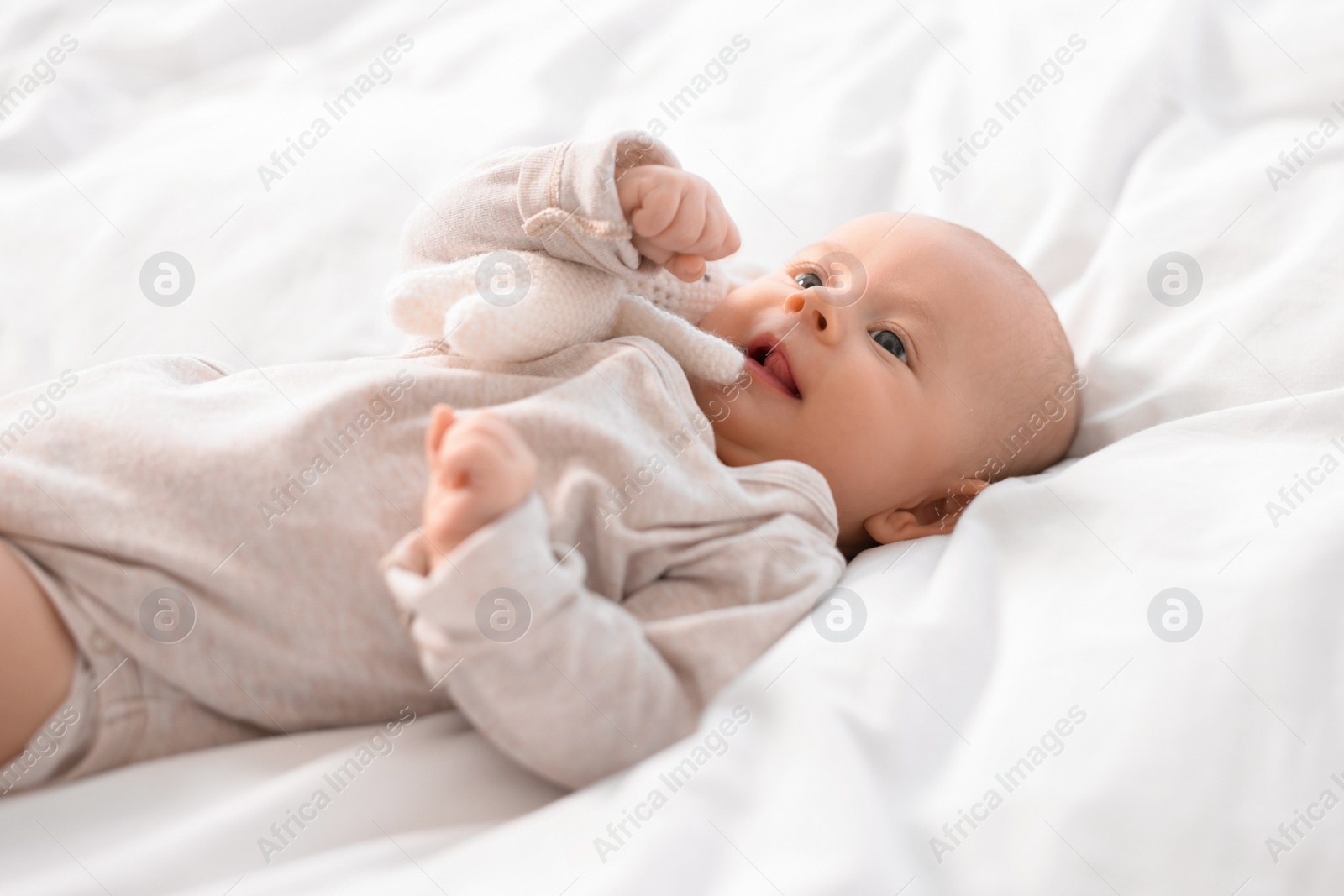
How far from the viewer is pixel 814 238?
5.17 feet

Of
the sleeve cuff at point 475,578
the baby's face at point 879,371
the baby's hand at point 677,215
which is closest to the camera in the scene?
the sleeve cuff at point 475,578

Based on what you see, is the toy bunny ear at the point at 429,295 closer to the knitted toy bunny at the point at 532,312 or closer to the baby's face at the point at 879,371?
the knitted toy bunny at the point at 532,312

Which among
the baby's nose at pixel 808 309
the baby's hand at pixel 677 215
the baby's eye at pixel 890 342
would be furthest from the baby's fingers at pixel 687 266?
the baby's eye at pixel 890 342

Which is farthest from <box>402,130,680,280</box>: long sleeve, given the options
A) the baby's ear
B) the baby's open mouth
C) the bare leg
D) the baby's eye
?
the bare leg

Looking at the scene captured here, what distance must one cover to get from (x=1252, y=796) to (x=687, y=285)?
78cm

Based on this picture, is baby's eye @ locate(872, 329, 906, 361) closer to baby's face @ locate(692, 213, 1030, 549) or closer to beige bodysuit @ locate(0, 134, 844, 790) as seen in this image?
baby's face @ locate(692, 213, 1030, 549)

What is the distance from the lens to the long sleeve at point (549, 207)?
1.02 meters

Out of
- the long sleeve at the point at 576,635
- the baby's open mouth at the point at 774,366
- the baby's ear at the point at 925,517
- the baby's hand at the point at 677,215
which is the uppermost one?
the baby's hand at the point at 677,215

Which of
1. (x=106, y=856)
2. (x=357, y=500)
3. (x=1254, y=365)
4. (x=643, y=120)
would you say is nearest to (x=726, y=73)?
(x=643, y=120)

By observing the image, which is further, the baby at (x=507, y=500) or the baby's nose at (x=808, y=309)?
the baby's nose at (x=808, y=309)

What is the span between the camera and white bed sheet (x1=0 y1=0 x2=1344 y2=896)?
77 cm

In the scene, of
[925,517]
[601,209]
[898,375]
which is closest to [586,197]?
[601,209]

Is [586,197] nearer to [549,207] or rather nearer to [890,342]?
[549,207]

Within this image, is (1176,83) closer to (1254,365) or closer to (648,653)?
(1254,365)
